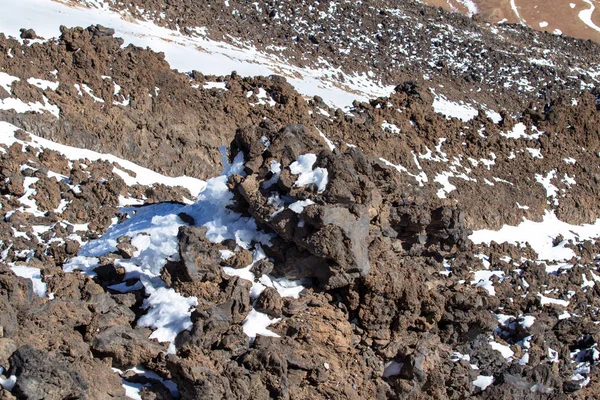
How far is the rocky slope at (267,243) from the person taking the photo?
6.24 m

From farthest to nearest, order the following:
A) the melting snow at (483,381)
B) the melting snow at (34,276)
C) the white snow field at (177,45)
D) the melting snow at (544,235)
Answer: the melting snow at (544,235), the white snow field at (177,45), the melting snow at (483,381), the melting snow at (34,276)

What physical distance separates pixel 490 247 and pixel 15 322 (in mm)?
11287

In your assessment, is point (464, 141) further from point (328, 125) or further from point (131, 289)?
point (131, 289)

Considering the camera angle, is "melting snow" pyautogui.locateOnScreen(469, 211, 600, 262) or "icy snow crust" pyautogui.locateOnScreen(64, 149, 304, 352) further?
"melting snow" pyautogui.locateOnScreen(469, 211, 600, 262)

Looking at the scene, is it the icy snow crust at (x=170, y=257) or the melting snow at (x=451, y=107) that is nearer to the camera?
the icy snow crust at (x=170, y=257)

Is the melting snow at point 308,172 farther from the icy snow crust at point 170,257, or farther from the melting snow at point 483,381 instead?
the melting snow at point 483,381

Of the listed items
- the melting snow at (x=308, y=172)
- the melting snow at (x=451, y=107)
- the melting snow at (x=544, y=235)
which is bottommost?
the melting snow at (x=544, y=235)

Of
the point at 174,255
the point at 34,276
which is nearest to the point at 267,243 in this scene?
the point at 174,255

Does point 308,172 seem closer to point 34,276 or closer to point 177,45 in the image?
point 34,276

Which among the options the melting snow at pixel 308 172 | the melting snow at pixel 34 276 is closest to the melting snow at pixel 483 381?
the melting snow at pixel 308 172

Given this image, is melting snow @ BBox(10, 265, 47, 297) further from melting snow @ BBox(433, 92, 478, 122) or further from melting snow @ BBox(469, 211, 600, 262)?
melting snow @ BBox(433, 92, 478, 122)

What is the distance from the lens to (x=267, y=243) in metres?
7.49

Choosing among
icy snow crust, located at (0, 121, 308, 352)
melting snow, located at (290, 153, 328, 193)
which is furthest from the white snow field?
melting snow, located at (290, 153, 328, 193)

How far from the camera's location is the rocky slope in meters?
6.24
